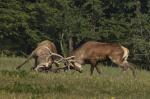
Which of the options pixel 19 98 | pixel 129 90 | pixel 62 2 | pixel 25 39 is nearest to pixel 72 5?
pixel 62 2

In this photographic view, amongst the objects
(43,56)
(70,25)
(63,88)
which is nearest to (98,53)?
(43,56)

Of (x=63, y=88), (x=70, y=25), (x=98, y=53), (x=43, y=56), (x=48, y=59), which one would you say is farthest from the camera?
(x=70, y=25)

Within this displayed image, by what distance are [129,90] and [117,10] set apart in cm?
3526

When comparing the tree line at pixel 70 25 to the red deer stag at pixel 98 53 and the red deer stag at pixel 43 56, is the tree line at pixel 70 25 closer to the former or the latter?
the red deer stag at pixel 43 56

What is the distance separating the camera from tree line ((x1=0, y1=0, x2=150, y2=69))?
146 feet

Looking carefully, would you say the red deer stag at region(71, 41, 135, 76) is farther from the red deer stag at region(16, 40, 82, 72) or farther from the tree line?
the tree line

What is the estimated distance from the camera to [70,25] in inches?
1752

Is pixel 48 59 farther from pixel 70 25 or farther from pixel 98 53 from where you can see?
pixel 70 25

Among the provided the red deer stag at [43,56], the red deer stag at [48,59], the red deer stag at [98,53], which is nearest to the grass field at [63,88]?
the red deer stag at [48,59]

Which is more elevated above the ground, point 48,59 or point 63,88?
point 63,88

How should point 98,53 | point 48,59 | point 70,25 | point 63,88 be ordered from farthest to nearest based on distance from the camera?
point 70,25 < point 98,53 < point 48,59 < point 63,88

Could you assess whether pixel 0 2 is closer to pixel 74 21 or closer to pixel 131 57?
pixel 74 21

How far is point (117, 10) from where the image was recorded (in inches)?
1924

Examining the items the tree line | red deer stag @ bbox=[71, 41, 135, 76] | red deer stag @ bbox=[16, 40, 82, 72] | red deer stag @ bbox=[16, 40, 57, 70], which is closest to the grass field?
red deer stag @ bbox=[16, 40, 82, 72]
